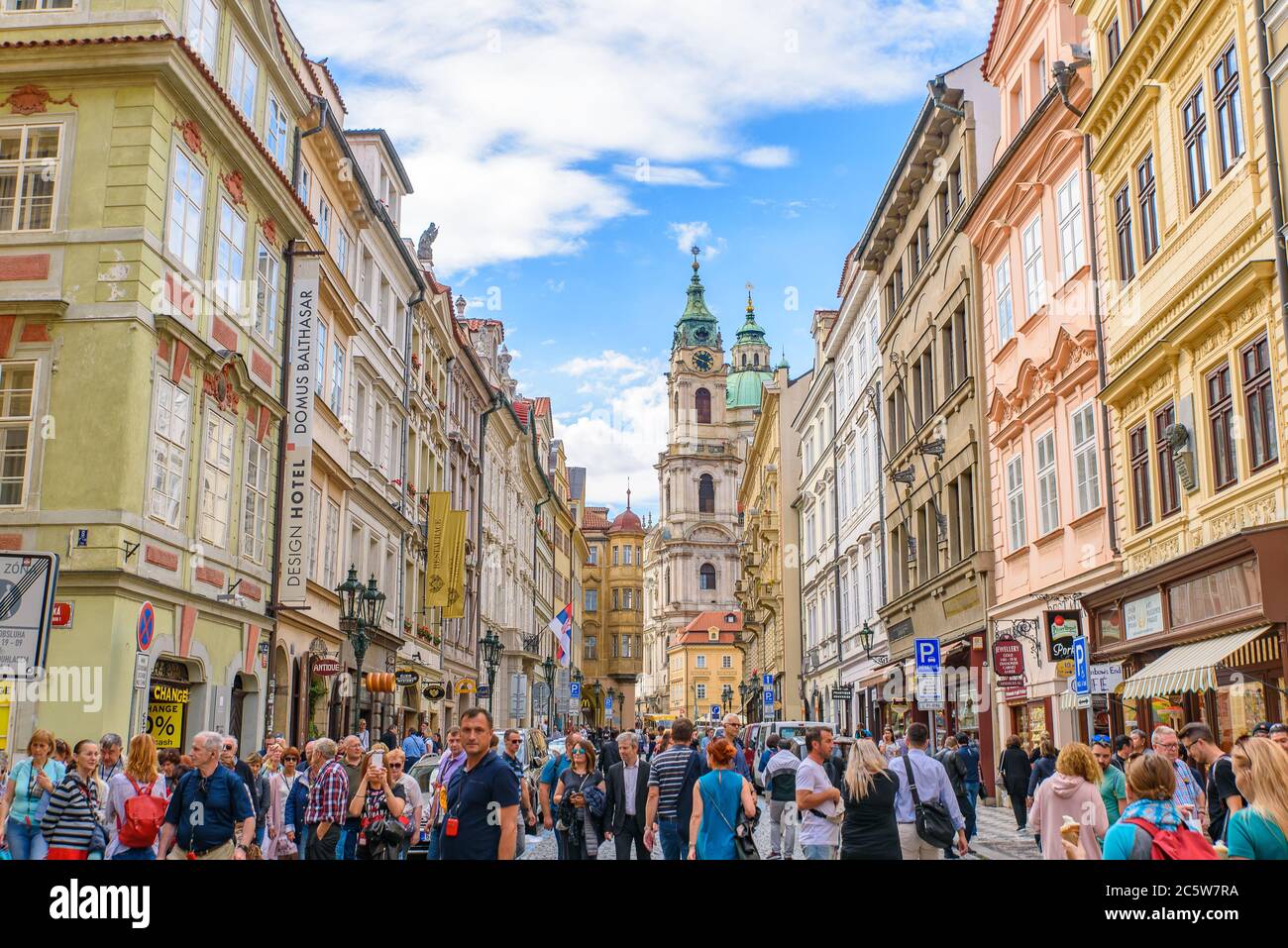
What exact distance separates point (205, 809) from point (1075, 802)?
20.3ft

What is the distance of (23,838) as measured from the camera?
10.2 meters

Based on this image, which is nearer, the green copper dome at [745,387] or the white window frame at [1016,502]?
the white window frame at [1016,502]

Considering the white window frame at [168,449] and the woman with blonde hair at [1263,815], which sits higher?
the white window frame at [168,449]

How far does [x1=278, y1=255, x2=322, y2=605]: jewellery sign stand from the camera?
26.0 metres

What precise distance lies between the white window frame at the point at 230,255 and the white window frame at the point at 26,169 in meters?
3.03

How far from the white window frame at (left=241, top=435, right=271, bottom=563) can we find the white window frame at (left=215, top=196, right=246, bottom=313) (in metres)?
2.78

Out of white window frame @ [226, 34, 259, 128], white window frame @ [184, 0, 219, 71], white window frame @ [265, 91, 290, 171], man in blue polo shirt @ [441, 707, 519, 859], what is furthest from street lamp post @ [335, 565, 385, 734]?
man in blue polo shirt @ [441, 707, 519, 859]

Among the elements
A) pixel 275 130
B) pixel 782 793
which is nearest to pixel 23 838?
pixel 782 793

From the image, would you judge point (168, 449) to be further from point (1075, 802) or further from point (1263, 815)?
point (1263, 815)

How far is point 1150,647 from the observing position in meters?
20.1

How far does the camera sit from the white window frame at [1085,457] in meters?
23.4

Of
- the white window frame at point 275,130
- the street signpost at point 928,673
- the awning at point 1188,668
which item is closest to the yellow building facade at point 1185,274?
the awning at point 1188,668

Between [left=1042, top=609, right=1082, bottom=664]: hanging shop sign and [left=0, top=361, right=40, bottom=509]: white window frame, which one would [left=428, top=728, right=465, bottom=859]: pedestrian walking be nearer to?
[left=0, top=361, right=40, bottom=509]: white window frame

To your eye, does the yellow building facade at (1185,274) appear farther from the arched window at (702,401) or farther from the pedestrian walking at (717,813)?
the arched window at (702,401)
